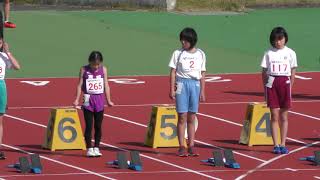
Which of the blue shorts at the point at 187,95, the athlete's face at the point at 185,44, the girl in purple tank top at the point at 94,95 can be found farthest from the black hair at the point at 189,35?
the girl in purple tank top at the point at 94,95

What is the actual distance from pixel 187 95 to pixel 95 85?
1450 mm

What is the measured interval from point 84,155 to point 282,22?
69.5 feet

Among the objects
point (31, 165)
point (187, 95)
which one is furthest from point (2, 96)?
point (187, 95)

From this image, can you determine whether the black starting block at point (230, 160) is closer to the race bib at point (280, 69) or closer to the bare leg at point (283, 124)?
the bare leg at point (283, 124)

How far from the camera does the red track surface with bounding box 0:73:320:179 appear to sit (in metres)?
17.9

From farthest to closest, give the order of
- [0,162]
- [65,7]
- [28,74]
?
[65,7] < [28,74] < [0,162]

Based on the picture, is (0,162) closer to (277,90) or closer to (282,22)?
(277,90)

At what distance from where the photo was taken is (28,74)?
2902cm

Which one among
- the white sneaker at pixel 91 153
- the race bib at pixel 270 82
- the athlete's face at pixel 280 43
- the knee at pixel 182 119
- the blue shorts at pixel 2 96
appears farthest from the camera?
the race bib at pixel 270 82

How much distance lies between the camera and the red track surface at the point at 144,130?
17.9 m

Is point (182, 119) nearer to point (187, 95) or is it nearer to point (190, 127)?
point (190, 127)

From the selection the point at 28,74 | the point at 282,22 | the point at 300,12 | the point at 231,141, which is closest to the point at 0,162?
the point at 231,141

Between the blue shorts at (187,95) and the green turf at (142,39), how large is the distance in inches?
399

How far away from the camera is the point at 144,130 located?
21703mm
